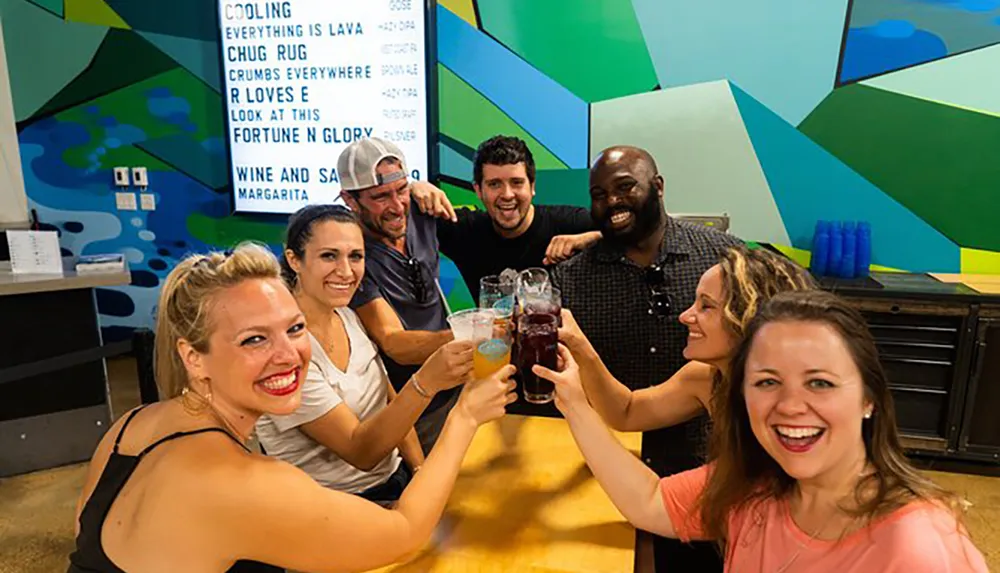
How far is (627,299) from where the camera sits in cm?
255

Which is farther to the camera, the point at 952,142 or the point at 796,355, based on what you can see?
the point at 952,142

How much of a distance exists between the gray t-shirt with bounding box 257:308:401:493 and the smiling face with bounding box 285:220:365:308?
0.14 metres

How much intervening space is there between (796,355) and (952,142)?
130 inches

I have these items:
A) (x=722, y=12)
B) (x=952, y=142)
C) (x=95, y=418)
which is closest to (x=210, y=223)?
(x=95, y=418)

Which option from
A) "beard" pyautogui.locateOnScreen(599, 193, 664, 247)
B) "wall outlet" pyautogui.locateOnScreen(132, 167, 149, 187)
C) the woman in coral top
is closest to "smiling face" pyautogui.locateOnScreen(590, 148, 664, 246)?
"beard" pyautogui.locateOnScreen(599, 193, 664, 247)

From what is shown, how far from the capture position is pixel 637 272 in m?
2.54

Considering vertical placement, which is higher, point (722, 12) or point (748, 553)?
point (722, 12)

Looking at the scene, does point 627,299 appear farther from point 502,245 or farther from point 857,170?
point 857,170

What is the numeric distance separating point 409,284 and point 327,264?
59 cm

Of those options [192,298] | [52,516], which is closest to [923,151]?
[192,298]

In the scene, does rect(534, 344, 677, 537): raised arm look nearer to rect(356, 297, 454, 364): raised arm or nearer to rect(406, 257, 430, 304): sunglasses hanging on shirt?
rect(356, 297, 454, 364): raised arm

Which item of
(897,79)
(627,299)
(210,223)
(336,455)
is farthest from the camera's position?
(210,223)

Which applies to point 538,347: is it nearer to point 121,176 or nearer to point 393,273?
point 393,273

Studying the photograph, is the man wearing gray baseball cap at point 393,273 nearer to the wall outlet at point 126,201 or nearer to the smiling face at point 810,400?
the smiling face at point 810,400
